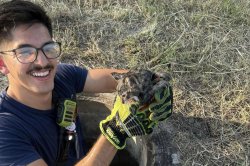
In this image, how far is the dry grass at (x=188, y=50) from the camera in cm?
256

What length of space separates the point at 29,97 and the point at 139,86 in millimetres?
564

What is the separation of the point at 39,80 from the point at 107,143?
1.49 feet

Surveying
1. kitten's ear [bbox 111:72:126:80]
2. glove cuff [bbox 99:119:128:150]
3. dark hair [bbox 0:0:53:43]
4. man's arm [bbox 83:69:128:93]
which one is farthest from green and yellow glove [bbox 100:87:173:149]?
dark hair [bbox 0:0:53:43]

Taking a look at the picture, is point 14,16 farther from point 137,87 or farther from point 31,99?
point 137,87

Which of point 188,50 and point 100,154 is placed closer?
point 100,154

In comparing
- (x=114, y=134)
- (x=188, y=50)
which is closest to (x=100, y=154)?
(x=114, y=134)

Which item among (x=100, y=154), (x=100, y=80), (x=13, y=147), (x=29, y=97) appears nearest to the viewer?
(x=13, y=147)

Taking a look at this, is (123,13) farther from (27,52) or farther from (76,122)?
(27,52)

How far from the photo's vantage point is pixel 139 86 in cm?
203

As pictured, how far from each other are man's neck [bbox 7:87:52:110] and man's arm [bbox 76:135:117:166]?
1.25 feet

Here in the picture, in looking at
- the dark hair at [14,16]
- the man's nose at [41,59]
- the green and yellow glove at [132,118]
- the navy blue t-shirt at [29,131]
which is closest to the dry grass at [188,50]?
the green and yellow glove at [132,118]

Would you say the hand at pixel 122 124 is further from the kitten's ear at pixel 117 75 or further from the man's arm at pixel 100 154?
the kitten's ear at pixel 117 75

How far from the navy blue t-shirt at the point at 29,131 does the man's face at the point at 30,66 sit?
108 mm

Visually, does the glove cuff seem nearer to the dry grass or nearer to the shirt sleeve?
the shirt sleeve
